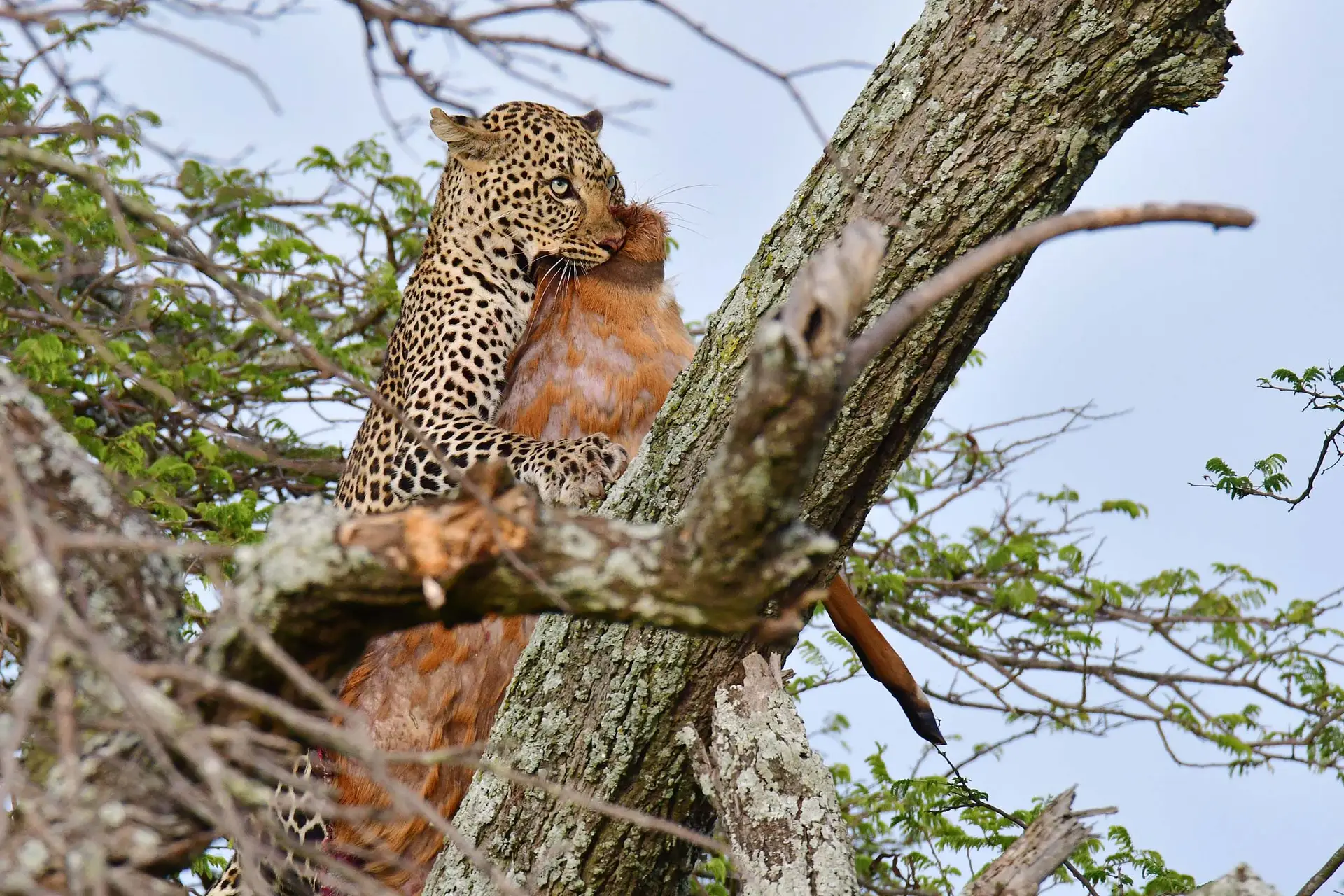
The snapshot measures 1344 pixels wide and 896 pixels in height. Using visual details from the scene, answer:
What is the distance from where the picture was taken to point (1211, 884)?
8.74 feet

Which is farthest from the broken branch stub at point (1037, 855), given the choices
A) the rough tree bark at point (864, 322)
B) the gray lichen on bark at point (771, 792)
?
the rough tree bark at point (864, 322)

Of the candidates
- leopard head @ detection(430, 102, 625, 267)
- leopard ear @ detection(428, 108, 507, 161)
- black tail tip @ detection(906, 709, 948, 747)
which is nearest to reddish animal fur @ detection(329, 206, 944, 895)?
black tail tip @ detection(906, 709, 948, 747)

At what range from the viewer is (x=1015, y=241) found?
6.44 feet

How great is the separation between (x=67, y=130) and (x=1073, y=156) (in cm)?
233

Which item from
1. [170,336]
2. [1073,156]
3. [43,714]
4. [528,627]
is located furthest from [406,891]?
[170,336]

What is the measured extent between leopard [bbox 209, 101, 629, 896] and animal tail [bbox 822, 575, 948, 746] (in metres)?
0.82

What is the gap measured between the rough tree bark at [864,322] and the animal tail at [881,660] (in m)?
0.55

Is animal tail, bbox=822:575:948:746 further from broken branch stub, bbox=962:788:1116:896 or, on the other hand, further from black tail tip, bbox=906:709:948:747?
broken branch stub, bbox=962:788:1116:896

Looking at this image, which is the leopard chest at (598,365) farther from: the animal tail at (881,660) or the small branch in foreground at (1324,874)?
the small branch in foreground at (1324,874)

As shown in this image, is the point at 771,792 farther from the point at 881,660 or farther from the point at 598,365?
the point at 598,365

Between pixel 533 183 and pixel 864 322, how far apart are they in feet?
8.43

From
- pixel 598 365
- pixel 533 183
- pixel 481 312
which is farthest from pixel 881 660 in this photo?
pixel 533 183

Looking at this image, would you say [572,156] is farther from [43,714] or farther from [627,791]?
[43,714]

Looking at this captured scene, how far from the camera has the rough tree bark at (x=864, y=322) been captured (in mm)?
3492
